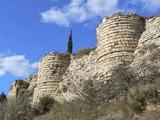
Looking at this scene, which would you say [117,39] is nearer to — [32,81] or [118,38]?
[118,38]

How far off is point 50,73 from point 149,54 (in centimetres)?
1090

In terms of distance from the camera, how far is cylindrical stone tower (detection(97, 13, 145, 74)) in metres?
23.1

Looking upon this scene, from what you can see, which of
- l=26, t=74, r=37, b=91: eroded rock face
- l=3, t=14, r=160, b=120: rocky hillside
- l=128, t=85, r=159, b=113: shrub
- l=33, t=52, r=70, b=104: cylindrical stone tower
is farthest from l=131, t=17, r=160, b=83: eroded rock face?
l=26, t=74, r=37, b=91: eroded rock face

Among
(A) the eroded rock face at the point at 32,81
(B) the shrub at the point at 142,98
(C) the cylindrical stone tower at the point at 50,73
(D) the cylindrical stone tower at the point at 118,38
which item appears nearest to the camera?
(B) the shrub at the point at 142,98

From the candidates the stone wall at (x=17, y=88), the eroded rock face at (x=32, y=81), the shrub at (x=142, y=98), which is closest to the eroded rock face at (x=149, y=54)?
the shrub at (x=142, y=98)

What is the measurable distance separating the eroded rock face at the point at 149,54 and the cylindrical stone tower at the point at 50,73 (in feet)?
29.2

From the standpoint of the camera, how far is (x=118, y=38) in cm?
2352

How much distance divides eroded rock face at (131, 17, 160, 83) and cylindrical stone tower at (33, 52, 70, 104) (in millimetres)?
8888

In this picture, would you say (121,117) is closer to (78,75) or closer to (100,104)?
(100,104)

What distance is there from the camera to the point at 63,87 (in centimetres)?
2908

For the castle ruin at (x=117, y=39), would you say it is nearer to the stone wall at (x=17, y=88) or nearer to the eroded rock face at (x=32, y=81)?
the eroded rock face at (x=32, y=81)

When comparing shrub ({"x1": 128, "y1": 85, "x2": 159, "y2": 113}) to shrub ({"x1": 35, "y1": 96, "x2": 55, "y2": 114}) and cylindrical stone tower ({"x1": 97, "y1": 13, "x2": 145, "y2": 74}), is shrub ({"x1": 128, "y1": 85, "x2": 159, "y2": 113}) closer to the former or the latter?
cylindrical stone tower ({"x1": 97, "y1": 13, "x2": 145, "y2": 74})

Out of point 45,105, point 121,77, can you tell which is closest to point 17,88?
point 45,105

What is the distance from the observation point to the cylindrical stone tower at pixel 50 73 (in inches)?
1201
